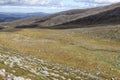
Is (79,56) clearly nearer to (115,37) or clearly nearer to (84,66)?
(84,66)

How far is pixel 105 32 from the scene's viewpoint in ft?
368

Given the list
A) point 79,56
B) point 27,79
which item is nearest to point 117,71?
point 79,56

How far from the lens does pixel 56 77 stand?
3152 centimetres

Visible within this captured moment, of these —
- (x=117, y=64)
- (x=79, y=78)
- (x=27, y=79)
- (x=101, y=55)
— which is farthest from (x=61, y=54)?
(x=27, y=79)

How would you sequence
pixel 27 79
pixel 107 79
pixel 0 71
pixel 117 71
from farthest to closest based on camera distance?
pixel 117 71
pixel 107 79
pixel 27 79
pixel 0 71

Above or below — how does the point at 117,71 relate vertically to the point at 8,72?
below

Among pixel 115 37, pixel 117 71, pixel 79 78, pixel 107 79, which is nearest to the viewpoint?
pixel 79 78

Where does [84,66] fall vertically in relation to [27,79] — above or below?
below

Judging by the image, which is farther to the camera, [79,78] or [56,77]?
[79,78]

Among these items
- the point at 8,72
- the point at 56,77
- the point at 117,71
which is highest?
the point at 8,72

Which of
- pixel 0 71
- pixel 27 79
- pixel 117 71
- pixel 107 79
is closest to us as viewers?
pixel 0 71

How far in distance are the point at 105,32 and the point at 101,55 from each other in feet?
167

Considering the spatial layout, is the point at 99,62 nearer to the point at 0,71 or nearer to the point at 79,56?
the point at 79,56

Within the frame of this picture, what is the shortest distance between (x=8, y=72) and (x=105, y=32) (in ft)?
300
